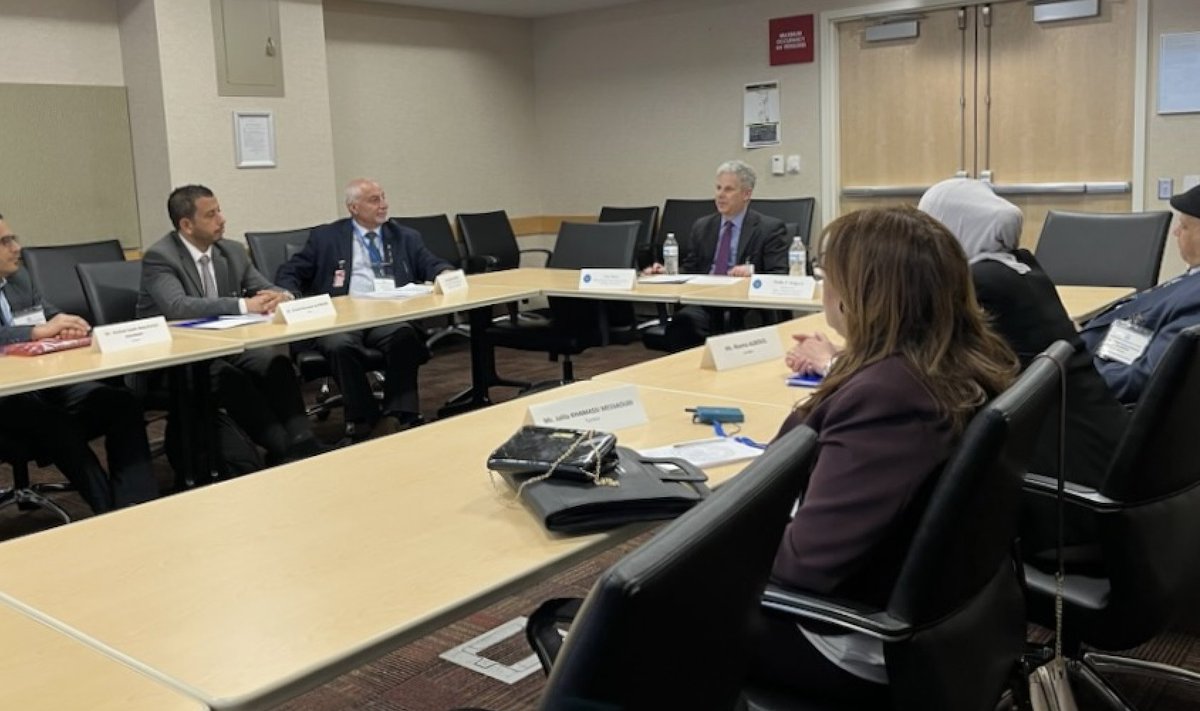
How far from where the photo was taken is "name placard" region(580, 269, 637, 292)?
4.93 metres

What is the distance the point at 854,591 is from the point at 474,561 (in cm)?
56

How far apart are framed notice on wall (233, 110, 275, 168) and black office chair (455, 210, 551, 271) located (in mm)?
1625

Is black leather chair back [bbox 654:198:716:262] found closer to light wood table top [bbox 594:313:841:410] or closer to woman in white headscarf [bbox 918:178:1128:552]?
light wood table top [bbox 594:313:841:410]

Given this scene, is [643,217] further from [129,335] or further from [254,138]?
[129,335]

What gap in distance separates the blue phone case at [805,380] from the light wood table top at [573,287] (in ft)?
5.94

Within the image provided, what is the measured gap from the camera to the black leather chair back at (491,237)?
26.0ft

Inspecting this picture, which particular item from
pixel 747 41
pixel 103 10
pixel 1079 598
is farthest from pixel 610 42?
pixel 1079 598

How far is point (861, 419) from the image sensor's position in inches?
63.1

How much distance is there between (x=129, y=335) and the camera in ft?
12.5

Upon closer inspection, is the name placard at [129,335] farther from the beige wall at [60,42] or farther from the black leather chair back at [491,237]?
the black leather chair back at [491,237]

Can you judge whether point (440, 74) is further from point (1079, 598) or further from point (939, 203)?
point (1079, 598)

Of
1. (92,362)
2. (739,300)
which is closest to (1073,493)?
(739,300)

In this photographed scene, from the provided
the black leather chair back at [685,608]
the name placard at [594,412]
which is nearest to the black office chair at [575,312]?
the name placard at [594,412]

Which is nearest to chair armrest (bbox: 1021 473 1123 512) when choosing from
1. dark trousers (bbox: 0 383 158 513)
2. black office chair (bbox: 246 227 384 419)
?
A: dark trousers (bbox: 0 383 158 513)
